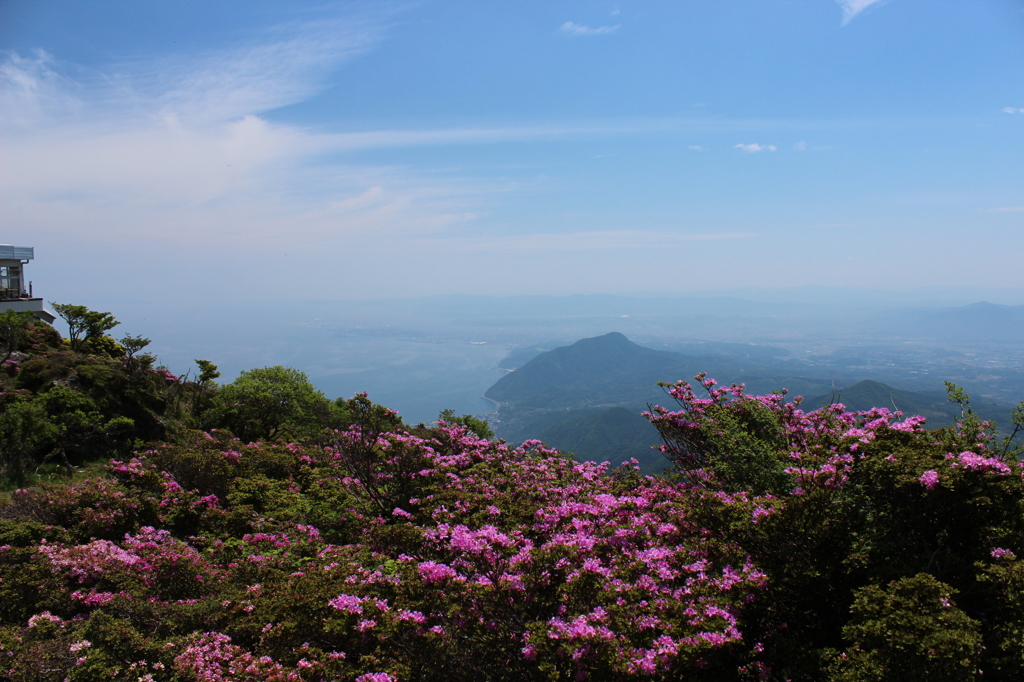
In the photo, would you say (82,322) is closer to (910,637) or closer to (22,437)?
(22,437)

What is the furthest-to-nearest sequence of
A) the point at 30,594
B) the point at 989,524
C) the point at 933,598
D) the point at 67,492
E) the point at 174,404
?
the point at 174,404, the point at 67,492, the point at 30,594, the point at 989,524, the point at 933,598

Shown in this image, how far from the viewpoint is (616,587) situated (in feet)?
14.2

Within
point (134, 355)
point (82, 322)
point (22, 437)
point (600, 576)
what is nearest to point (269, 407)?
point (134, 355)

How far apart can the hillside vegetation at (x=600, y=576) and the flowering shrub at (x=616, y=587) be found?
21 mm

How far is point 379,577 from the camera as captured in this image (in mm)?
5195

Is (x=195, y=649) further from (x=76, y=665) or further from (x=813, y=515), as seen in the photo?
(x=813, y=515)

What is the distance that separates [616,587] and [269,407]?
15994mm

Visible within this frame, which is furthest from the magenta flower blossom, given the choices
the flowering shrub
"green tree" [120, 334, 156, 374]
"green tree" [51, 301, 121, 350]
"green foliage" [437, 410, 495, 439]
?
"green tree" [51, 301, 121, 350]

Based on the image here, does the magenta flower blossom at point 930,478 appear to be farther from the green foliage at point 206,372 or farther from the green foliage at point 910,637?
the green foliage at point 206,372

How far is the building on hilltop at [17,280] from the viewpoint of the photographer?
25.3 metres

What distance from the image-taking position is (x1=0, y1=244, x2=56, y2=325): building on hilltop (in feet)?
83.1

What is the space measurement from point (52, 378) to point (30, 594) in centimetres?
995

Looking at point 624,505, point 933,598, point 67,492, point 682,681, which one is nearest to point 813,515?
point 933,598

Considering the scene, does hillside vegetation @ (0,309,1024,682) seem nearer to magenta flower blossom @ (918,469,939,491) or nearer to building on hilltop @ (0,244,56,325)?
magenta flower blossom @ (918,469,939,491)
